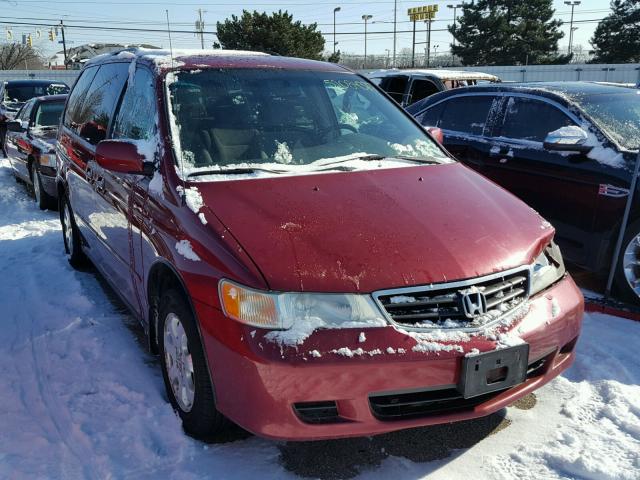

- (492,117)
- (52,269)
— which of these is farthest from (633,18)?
(52,269)

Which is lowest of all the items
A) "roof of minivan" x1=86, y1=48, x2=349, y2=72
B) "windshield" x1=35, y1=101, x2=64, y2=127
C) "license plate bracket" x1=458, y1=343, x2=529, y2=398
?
"license plate bracket" x1=458, y1=343, x2=529, y2=398

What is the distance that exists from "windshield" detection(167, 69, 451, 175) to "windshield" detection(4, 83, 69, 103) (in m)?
12.4

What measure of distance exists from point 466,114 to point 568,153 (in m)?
1.46

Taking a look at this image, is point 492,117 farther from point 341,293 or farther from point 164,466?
point 164,466

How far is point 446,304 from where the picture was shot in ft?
7.89

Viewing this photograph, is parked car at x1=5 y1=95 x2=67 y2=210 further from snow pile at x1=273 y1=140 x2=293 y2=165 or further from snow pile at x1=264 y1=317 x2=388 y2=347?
snow pile at x1=264 y1=317 x2=388 y2=347

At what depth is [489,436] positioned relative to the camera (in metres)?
2.84

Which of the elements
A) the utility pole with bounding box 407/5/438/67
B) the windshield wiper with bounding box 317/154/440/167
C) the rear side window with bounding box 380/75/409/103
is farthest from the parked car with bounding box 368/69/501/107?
the utility pole with bounding box 407/5/438/67

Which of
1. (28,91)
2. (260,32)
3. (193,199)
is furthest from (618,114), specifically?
(260,32)

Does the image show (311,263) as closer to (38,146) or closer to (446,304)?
(446,304)

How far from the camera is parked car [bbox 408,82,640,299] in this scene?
4.43 m

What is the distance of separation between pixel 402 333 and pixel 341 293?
28cm

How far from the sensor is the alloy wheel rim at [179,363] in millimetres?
2689

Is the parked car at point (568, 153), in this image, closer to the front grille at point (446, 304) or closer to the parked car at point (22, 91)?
the front grille at point (446, 304)
